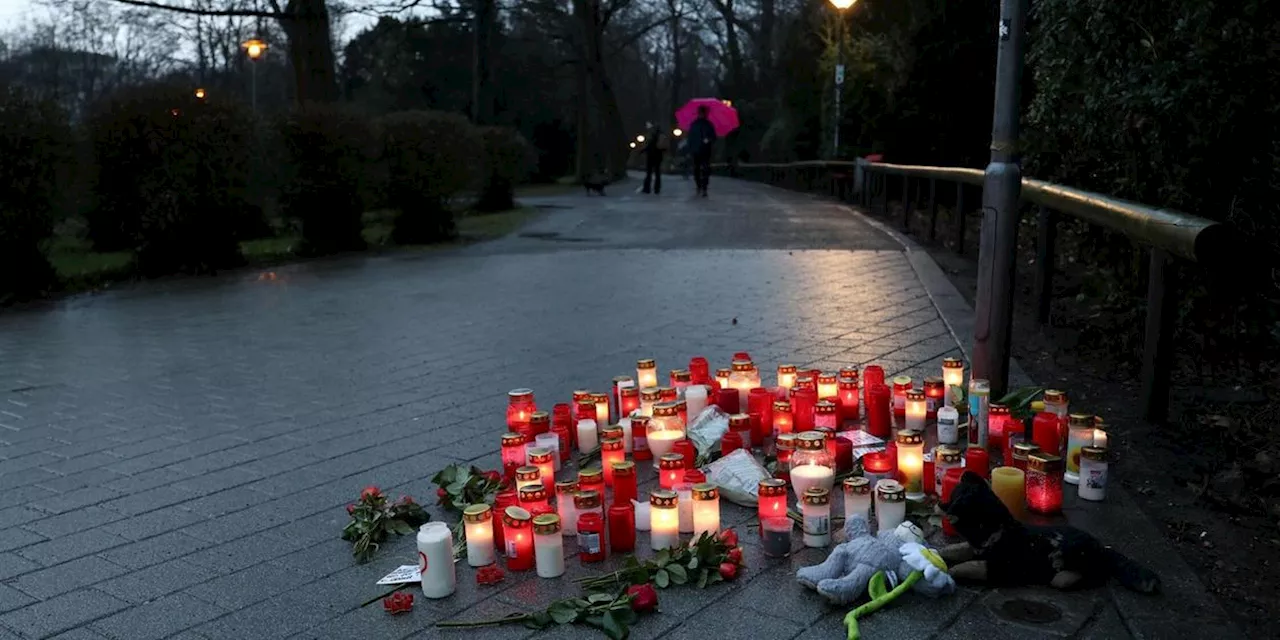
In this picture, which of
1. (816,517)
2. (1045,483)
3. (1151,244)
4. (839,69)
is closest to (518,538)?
(816,517)

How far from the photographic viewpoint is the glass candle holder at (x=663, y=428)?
4.27 m

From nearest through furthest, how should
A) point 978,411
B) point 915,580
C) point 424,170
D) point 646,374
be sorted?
1. point 915,580
2. point 978,411
3. point 646,374
4. point 424,170

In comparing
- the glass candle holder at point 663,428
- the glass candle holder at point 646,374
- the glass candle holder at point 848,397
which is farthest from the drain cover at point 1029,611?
the glass candle holder at point 646,374

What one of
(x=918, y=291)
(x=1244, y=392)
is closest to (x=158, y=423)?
Result: (x=1244, y=392)

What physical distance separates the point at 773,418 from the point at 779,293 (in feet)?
14.5

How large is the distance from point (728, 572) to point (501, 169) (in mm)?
18678

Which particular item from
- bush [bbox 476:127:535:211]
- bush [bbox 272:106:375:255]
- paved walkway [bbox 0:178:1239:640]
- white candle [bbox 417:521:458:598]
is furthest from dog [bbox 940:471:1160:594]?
bush [bbox 476:127:535:211]

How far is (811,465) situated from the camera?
12.1ft

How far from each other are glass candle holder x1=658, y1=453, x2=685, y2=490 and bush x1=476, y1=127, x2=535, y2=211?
56.6 feet

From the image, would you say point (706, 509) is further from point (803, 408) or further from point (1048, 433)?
point (1048, 433)

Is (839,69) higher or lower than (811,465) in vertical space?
higher

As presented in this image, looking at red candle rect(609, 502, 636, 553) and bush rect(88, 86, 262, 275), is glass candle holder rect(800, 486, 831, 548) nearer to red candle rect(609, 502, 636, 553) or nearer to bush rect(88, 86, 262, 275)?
red candle rect(609, 502, 636, 553)

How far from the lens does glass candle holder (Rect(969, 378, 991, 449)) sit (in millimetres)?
4250

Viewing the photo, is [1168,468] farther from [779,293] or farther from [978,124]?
[978,124]
